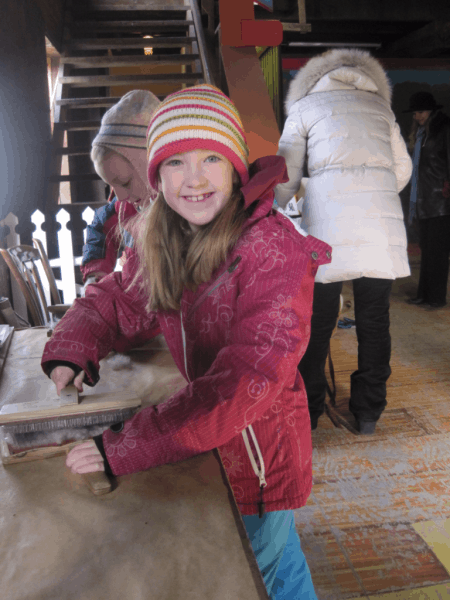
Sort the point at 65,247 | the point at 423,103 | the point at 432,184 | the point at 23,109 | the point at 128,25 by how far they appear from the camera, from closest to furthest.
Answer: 1. the point at 65,247
2. the point at 23,109
3. the point at 423,103
4. the point at 432,184
5. the point at 128,25

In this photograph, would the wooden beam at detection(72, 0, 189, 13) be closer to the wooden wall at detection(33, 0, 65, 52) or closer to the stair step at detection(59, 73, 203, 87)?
the wooden wall at detection(33, 0, 65, 52)

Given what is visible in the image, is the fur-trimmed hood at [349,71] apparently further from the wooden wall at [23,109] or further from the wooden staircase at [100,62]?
the wooden wall at [23,109]

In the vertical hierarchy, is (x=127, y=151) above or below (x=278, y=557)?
above

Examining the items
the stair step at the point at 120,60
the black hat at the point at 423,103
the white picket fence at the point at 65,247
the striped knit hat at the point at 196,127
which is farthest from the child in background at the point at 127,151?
the black hat at the point at 423,103

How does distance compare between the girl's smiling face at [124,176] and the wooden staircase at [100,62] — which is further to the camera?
the wooden staircase at [100,62]

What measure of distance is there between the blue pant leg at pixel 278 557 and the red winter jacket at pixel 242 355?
0.08 metres

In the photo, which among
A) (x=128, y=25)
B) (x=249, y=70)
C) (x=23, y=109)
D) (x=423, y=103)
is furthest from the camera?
(x=128, y=25)

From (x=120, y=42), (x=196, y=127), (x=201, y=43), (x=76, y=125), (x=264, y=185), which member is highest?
(x=120, y=42)

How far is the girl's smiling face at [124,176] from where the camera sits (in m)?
1.60

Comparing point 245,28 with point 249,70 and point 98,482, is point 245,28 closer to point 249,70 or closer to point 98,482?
point 249,70

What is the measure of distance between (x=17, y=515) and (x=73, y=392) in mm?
231

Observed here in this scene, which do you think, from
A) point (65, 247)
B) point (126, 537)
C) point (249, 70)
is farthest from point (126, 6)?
point (126, 537)

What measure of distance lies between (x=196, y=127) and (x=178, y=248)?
254 mm

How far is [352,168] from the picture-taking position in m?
1.95
